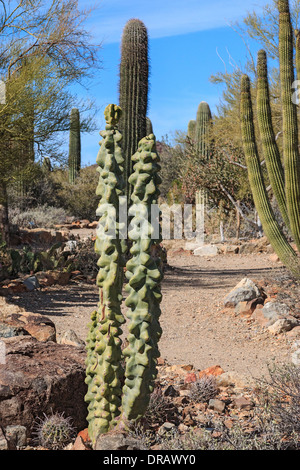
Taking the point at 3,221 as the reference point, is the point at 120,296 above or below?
below

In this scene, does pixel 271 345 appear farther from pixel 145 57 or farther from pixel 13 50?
pixel 13 50

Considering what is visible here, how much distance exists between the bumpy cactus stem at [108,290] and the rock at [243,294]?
4.52 metres

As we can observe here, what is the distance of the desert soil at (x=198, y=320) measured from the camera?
5754 mm

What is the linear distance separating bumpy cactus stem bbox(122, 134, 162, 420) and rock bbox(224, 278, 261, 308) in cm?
463

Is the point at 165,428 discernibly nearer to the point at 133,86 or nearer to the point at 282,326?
the point at 282,326

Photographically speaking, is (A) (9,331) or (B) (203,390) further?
(A) (9,331)

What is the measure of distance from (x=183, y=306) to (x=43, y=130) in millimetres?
6682

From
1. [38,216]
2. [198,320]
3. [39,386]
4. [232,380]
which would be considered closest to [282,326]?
[198,320]

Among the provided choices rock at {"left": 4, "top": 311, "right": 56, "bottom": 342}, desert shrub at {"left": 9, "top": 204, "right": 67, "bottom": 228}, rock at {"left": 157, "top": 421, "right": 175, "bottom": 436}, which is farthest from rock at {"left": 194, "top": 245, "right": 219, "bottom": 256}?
rock at {"left": 157, "top": 421, "right": 175, "bottom": 436}

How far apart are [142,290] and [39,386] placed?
94 cm

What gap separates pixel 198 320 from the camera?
7.41m

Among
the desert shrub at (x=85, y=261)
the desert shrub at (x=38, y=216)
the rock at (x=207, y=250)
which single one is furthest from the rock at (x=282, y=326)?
the desert shrub at (x=38, y=216)

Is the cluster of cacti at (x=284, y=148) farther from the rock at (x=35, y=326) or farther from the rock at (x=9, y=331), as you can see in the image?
the rock at (x=9, y=331)
